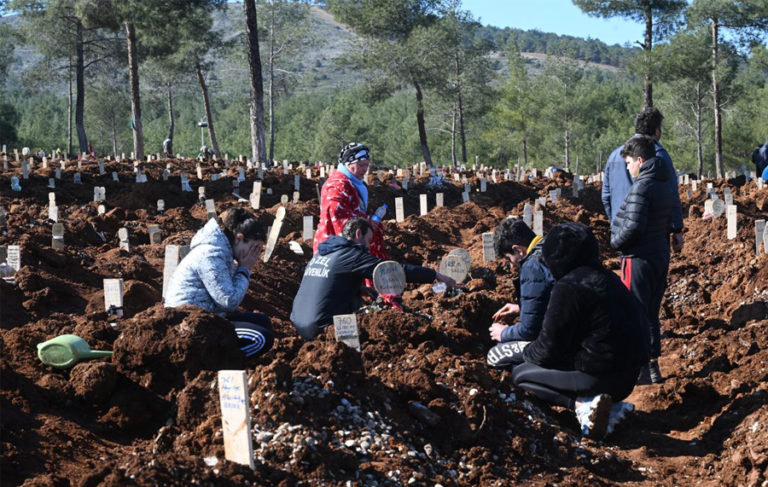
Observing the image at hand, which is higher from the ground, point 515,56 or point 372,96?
point 515,56

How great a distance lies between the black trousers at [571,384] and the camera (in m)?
4.70

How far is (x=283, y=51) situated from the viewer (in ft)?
156

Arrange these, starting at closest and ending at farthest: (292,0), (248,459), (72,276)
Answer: (248,459)
(72,276)
(292,0)

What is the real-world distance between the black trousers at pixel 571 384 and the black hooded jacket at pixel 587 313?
47 mm

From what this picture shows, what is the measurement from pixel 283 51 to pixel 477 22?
11.9 m

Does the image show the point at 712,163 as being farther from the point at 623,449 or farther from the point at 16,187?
the point at 623,449

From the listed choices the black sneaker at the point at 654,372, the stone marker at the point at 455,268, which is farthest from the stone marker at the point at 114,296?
the black sneaker at the point at 654,372

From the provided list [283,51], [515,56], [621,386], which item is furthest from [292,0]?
[621,386]

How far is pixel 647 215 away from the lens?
18.4 feet

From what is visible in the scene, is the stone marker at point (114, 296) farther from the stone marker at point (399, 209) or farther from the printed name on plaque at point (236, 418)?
the stone marker at point (399, 209)

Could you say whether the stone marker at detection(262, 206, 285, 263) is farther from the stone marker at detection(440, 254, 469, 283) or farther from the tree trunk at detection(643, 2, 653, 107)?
the tree trunk at detection(643, 2, 653, 107)

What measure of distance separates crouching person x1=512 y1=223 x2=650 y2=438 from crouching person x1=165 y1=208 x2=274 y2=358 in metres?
1.62

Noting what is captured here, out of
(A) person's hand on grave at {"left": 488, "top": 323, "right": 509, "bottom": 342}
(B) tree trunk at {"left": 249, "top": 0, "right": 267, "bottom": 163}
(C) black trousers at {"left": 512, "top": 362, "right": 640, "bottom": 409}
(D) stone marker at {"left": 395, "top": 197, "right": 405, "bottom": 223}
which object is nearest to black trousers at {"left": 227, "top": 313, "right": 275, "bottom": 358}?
(A) person's hand on grave at {"left": 488, "top": 323, "right": 509, "bottom": 342}

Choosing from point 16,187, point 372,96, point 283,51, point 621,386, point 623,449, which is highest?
point 283,51
